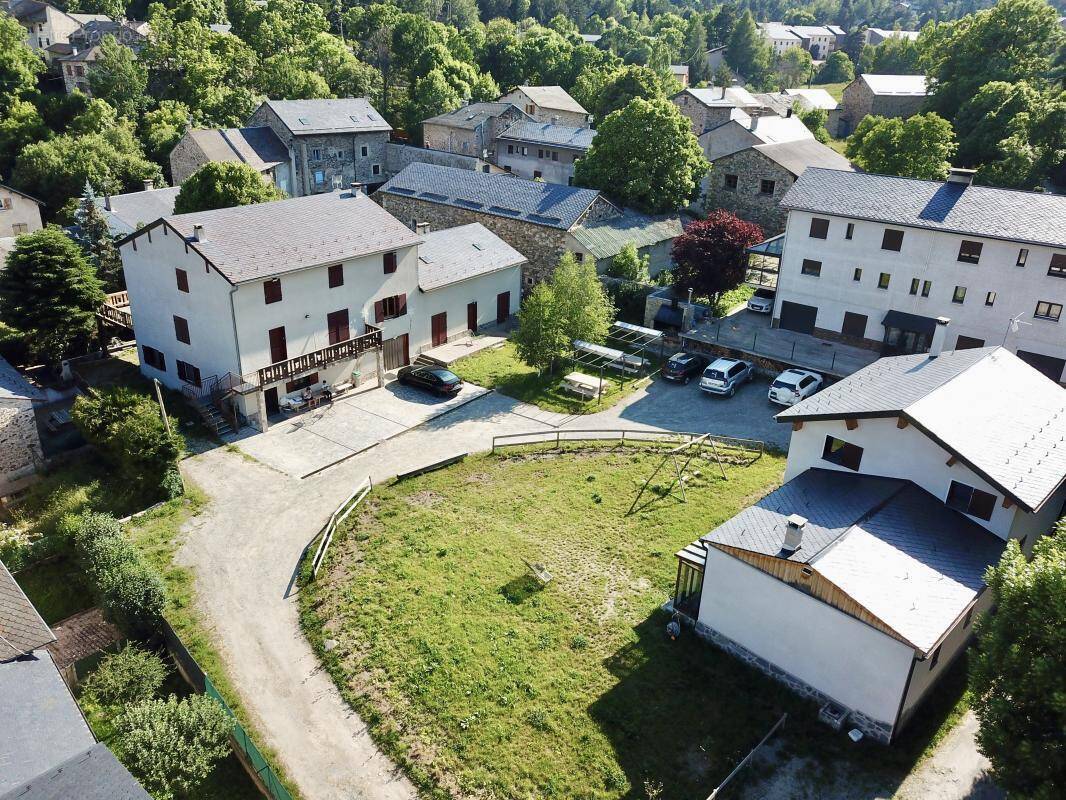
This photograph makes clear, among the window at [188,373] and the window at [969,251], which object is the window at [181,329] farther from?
the window at [969,251]

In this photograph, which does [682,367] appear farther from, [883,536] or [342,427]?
[883,536]

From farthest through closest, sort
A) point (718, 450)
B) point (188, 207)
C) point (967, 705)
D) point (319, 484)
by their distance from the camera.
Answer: point (188, 207) → point (718, 450) → point (319, 484) → point (967, 705)

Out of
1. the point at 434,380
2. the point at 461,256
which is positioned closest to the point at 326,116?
the point at 461,256

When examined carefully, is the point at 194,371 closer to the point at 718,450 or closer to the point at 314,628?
the point at 314,628

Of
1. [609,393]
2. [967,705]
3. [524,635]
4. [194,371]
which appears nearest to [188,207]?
[194,371]

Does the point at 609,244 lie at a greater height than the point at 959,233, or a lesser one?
lesser

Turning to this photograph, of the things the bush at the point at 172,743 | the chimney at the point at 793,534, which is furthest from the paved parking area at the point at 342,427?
the chimney at the point at 793,534

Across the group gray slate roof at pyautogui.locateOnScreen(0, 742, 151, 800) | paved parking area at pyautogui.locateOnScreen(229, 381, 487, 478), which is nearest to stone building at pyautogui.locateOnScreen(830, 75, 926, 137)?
paved parking area at pyautogui.locateOnScreen(229, 381, 487, 478)
